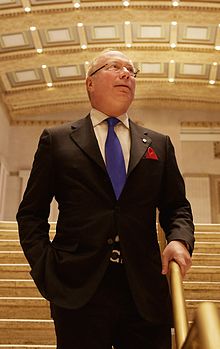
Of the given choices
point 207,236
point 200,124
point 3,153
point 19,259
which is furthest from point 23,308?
point 200,124

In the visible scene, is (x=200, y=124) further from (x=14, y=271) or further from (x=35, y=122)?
(x=14, y=271)

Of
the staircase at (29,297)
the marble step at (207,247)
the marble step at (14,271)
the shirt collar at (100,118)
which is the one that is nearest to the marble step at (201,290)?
the staircase at (29,297)

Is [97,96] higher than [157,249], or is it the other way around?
[97,96]

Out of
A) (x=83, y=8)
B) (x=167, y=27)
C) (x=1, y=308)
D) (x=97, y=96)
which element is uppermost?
(x=97, y=96)

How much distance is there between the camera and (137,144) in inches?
77.2

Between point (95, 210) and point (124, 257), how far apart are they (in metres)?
0.19

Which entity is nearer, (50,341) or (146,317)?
(146,317)

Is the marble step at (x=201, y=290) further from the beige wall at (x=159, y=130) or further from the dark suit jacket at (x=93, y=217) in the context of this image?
the beige wall at (x=159, y=130)

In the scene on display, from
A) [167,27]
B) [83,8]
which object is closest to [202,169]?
[167,27]

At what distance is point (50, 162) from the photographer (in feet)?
6.33

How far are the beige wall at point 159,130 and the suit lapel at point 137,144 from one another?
46.4ft

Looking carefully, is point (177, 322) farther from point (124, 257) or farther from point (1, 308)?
point (1, 308)

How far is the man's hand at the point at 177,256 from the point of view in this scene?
165 centimetres

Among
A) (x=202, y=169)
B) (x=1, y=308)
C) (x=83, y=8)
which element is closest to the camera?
(x=1, y=308)
